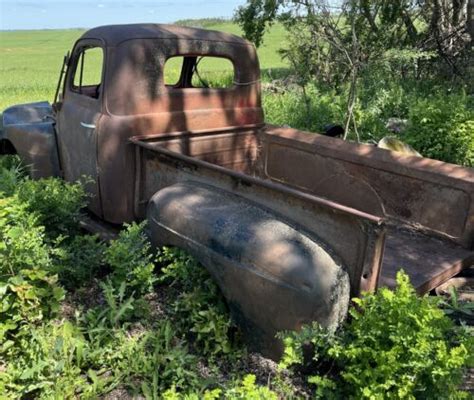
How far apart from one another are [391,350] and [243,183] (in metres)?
1.15

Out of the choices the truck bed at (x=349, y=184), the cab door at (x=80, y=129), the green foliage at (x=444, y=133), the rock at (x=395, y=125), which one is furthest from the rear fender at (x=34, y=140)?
the rock at (x=395, y=125)

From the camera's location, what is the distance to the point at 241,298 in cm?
252

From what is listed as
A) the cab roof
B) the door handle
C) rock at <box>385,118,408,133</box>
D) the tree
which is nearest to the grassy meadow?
the door handle

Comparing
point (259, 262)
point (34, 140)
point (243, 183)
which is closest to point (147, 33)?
point (243, 183)

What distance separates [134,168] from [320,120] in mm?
5241

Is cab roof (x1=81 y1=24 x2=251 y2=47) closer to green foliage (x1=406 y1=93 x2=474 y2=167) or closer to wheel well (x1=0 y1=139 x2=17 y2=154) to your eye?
wheel well (x1=0 y1=139 x2=17 y2=154)

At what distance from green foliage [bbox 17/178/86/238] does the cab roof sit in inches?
42.0

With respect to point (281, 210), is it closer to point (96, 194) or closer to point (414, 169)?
point (414, 169)

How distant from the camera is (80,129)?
3768mm

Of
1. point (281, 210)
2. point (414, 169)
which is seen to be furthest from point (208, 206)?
point (414, 169)

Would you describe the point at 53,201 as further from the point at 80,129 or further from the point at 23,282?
the point at 23,282

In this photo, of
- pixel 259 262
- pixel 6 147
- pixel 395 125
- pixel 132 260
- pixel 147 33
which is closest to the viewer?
pixel 259 262

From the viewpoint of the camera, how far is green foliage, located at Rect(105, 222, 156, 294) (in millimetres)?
2930

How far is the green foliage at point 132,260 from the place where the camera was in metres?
2.93
